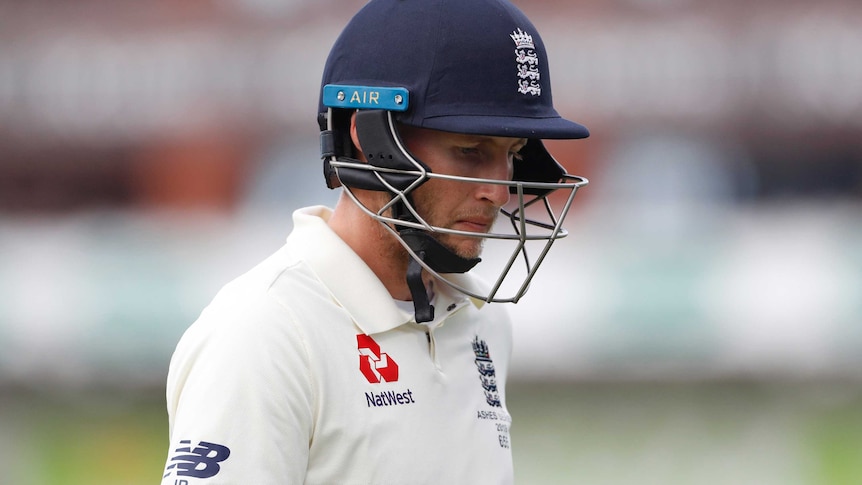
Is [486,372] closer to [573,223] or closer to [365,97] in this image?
[365,97]

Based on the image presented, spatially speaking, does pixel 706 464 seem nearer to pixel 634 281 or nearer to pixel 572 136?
pixel 634 281

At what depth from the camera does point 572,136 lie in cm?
151

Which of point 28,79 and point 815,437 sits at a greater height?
point 28,79

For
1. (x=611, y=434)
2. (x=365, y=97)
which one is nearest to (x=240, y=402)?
(x=365, y=97)

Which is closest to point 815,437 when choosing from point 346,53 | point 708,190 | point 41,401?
point 708,190

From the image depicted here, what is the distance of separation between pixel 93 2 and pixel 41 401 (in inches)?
118

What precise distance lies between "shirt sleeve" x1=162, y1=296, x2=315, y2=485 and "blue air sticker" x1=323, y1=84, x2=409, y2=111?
305 millimetres

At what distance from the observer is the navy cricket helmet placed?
1.43m

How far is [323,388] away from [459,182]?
0.32 m

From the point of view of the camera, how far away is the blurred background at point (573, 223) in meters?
5.04

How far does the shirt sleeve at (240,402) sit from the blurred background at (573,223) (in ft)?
Answer: 10.6

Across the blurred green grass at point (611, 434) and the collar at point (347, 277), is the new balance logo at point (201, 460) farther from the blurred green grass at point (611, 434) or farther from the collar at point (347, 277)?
the blurred green grass at point (611, 434)

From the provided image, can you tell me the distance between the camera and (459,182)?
1.45 meters

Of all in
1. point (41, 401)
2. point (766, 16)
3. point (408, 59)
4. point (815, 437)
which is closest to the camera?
point (408, 59)
